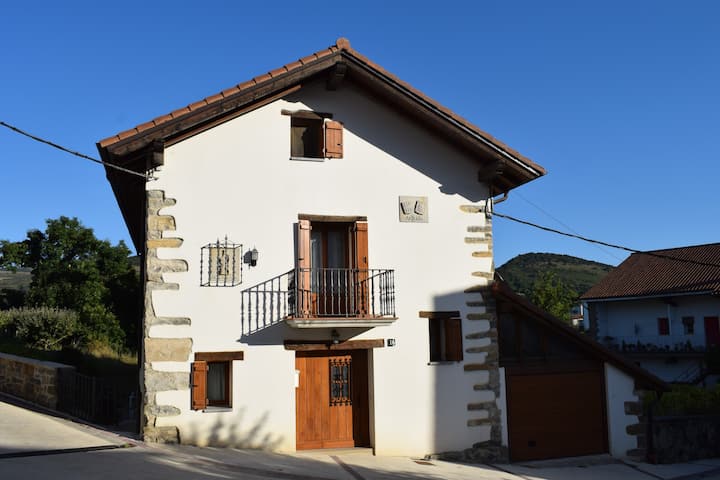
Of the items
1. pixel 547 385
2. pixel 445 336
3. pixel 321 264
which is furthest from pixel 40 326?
pixel 547 385

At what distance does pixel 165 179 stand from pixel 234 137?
1.43 meters

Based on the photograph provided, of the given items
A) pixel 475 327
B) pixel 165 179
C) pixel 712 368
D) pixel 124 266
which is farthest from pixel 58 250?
pixel 712 368

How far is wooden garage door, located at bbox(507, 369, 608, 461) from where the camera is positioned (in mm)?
12164

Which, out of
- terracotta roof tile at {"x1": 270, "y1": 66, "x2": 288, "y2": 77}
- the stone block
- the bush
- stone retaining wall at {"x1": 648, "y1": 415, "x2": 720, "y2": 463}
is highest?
terracotta roof tile at {"x1": 270, "y1": 66, "x2": 288, "y2": 77}

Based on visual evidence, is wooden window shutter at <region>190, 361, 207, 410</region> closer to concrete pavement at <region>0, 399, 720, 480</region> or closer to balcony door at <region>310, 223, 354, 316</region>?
concrete pavement at <region>0, 399, 720, 480</region>

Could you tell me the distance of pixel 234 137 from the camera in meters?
11.1

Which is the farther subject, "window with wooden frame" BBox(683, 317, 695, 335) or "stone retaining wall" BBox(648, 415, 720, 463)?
"window with wooden frame" BBox(683, 317, 695, 335)

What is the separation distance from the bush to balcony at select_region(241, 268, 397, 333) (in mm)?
12557

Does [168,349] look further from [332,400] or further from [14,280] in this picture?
[14,280]

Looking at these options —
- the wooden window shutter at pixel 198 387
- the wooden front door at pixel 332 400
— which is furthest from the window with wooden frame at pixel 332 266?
the wooden window shutter at pixel 198 387

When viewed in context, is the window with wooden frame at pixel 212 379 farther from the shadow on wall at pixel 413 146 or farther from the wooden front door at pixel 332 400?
the shadow on wall at pixel 413 146

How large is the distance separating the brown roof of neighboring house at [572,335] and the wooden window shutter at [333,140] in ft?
13.2

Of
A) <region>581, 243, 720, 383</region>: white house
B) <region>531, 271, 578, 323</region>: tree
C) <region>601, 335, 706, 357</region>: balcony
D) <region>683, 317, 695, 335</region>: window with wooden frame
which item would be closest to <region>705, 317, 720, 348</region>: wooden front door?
<region>581, 243, 720, 383</region>: white house

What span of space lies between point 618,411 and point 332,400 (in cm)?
603
